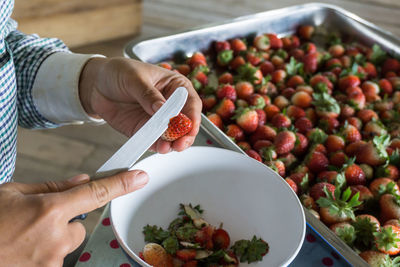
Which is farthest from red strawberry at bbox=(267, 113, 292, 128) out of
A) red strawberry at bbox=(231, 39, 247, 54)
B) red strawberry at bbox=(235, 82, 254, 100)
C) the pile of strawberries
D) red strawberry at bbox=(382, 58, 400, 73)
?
red strawberry at bbox=(382, 58, 400, 73)

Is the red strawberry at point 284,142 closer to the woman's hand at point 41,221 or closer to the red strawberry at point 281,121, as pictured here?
the red strawberry at point 281,121

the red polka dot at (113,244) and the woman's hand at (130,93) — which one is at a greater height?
the woman's hand at (130,93)

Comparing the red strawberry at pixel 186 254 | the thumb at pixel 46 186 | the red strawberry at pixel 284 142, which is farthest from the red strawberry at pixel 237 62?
the thumb at pixel 46 186

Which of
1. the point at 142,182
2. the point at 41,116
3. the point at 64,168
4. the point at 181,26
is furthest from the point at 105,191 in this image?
the point at 181,26

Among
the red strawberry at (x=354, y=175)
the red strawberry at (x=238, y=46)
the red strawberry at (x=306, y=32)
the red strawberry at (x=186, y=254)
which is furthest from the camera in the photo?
the red strawberry at (x=306, y=32)

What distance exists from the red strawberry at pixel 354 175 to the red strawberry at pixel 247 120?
227 millimetres

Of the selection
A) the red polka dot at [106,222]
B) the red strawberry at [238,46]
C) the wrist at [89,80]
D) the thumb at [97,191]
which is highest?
the thumb at [97,191]

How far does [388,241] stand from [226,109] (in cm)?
47

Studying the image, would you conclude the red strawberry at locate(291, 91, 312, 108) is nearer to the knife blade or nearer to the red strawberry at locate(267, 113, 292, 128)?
the red strawberry at locate(267, 113, 292, 128)

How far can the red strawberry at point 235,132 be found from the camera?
973 mm

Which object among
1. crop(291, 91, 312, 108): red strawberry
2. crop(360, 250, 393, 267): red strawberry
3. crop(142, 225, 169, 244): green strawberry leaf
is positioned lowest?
crop(142, 225, 169, 244): green strawberry leaf

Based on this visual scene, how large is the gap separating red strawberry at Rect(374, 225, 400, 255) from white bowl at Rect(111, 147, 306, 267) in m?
0.16

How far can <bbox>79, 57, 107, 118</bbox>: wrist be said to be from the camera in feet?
2.72

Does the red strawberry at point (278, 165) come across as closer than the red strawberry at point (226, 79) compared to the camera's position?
Yes
